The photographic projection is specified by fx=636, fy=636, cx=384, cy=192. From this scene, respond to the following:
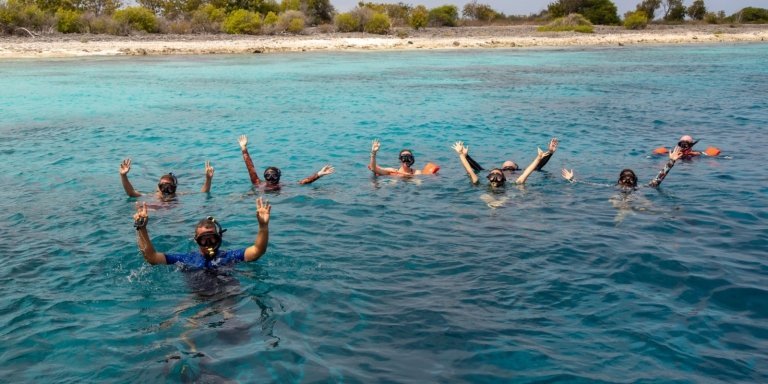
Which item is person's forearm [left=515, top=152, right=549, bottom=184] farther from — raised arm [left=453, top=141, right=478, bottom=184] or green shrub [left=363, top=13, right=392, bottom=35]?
green shrub [left=363, top=13, right=392, bottom=35]

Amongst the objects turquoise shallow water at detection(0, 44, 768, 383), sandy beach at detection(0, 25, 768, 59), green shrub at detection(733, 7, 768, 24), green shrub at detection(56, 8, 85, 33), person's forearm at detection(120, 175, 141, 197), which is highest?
green shrub at detection(733, 7, 768, 24)

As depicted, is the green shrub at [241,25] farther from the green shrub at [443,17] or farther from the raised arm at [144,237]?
the raised arm at [144,237]

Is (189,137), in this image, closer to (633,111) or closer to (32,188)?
(32,188)

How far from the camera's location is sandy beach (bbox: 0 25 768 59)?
172ft

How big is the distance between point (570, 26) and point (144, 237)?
80532mm

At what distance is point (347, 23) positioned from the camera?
7388 centimetres

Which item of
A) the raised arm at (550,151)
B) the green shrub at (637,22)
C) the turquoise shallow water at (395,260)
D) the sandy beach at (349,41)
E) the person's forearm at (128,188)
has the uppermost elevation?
Answer: the green shrub at (637,22)

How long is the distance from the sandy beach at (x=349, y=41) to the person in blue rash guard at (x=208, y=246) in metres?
48.1

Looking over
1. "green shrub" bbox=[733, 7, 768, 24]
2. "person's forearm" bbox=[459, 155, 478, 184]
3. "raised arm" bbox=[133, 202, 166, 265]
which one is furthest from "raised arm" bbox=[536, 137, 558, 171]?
"green shrub" bbox=[733, 7, 768, 24]

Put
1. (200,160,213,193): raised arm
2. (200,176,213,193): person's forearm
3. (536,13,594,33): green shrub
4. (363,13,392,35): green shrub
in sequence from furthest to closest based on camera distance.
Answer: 1. (536,13,594,33): green shrub
2. (363,13,392,35): green shrub
3. (200,176,213,193): person's forearm
4. (200,160,213,193): raised arm

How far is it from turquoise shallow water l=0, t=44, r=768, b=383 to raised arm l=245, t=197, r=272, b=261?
16.6 inches

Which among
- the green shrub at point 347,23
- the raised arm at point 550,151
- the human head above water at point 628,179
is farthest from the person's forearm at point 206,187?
the green shrub at point 347,23

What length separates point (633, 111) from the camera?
23453mm

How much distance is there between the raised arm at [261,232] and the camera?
6.77m
